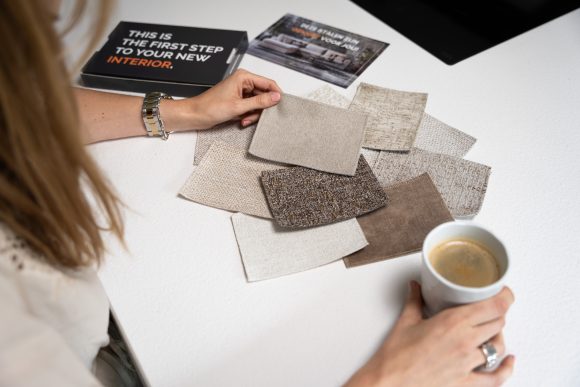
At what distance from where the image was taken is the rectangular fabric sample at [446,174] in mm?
732

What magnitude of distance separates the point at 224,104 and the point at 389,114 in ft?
0.98

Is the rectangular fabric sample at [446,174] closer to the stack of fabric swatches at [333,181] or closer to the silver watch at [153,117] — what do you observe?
the stack of fabric swatches at [333,181]

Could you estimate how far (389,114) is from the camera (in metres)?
0.86

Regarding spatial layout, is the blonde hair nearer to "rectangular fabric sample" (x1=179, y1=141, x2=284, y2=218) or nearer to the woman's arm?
"rectangular fabric sample" (x1=179, y1=141, x2=284, y2=218)

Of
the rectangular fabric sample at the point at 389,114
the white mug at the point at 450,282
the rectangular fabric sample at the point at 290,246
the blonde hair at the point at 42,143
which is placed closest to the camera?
the blonde hair at the point at 42,143

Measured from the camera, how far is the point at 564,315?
61 cm

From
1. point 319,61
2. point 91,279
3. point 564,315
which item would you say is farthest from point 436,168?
point 91,279

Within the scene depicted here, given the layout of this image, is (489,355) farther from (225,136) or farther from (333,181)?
(225,136)

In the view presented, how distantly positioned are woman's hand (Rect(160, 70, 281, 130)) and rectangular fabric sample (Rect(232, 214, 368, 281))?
0.76 feet

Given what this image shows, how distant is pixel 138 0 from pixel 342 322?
1.00 metres

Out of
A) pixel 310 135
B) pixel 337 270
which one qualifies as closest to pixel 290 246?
pixel 337 270

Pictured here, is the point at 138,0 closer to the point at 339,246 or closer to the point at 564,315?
the point at 339,246

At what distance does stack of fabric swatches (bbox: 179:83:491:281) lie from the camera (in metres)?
0.69

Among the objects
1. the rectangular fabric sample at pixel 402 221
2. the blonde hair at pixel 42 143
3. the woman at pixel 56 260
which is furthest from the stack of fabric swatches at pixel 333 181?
the blonde hair at pixel 42 143
